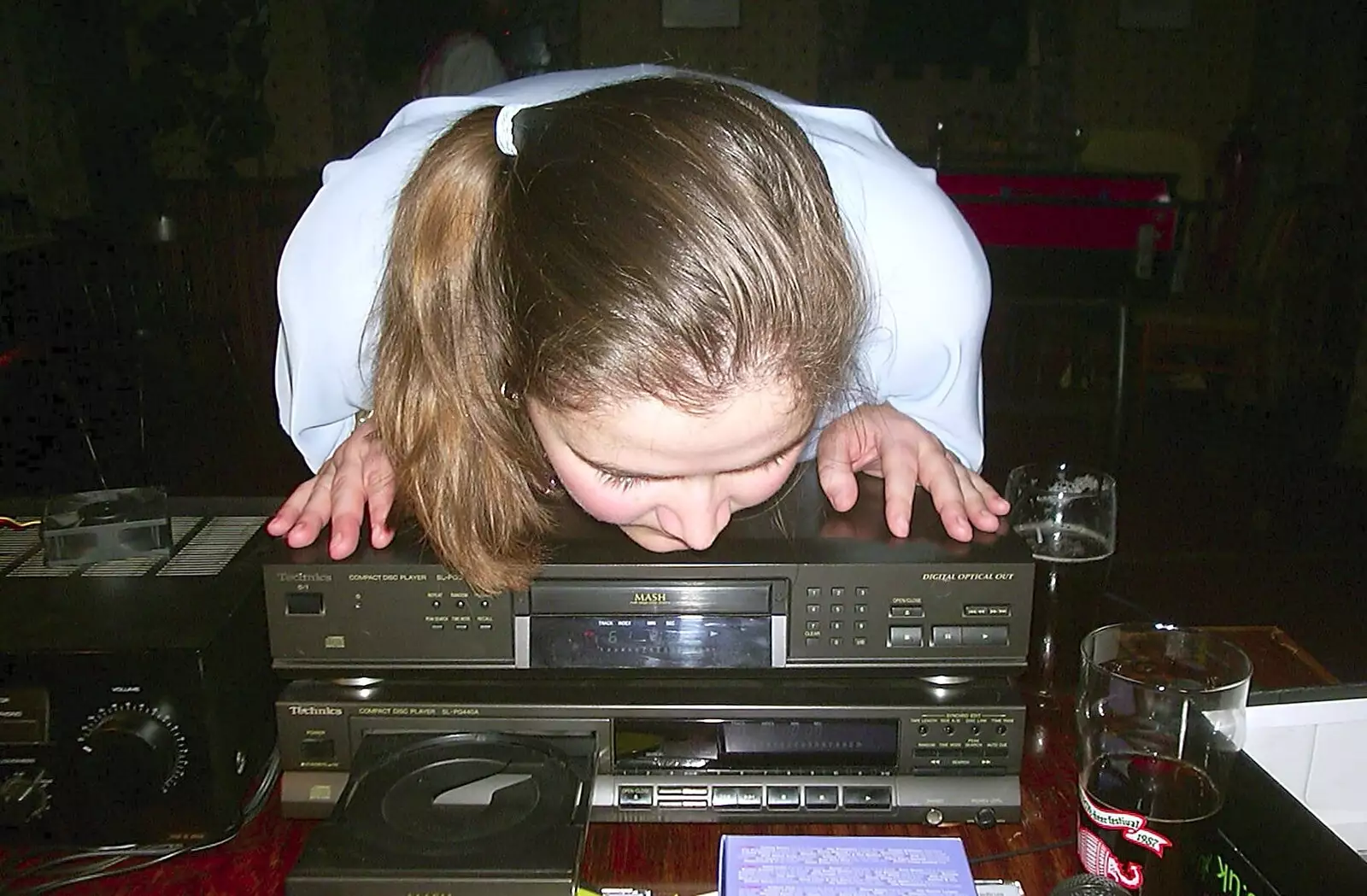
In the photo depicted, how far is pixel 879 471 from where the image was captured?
2.67 feet

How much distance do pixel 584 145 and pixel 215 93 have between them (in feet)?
12.8

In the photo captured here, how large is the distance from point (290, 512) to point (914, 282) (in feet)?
1.61

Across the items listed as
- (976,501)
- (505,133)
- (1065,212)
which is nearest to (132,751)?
(505,133)

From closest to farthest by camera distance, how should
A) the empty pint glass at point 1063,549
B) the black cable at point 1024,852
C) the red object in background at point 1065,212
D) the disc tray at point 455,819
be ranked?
the disc tray at point 455,819 → the black cable at point 1024,852 → the empty pint glass at point 1063,549 → the red object in background at point 1065,212

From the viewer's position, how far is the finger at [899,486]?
0.70m

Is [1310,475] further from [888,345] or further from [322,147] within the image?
[322,147]

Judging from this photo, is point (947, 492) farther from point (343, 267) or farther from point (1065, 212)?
point (1065, 212)

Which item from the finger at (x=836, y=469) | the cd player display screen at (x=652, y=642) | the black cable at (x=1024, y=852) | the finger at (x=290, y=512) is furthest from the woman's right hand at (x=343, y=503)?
the black cable at (x=1024, y=852)

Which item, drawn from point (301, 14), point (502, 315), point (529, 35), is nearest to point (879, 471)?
point (502, 315)

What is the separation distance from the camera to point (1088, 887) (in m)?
0.58

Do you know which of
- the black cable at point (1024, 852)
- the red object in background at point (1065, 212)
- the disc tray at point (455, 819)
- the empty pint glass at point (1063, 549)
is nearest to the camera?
the disc tray at point (455, 819)

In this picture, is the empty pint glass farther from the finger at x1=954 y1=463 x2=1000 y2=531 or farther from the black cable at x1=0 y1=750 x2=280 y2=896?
the black cable at x1=0 y1=750 x2=280 y2=896

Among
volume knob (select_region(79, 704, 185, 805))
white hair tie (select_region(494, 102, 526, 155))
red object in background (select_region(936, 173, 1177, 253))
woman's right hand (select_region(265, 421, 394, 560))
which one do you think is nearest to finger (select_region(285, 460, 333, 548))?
woman's right hand (select_region(265, 421, 394, 560))

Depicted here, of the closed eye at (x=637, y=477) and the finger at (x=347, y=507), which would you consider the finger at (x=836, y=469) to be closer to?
the closed eye at (x=637, y=477)
